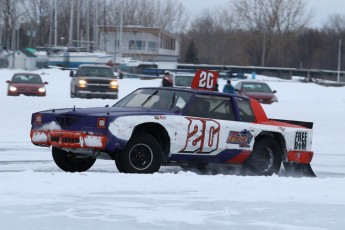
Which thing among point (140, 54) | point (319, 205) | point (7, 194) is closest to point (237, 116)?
point (319, 205)

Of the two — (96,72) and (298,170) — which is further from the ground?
(96,72)

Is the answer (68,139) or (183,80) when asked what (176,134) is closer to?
(68,139)

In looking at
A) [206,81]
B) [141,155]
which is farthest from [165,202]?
[206,81]

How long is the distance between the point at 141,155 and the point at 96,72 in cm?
2445

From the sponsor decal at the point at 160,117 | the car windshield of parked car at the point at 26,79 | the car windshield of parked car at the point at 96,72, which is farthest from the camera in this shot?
the car windshield of parked car at the point at 26,79

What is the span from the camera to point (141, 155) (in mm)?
11633

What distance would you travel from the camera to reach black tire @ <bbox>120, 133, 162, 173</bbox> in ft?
37.5

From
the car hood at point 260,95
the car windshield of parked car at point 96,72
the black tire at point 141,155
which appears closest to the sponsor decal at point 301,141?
the black tire at point 141,155

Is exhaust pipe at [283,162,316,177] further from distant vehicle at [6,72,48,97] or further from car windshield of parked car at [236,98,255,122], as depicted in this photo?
distant vehicle at [6,72,48,97]

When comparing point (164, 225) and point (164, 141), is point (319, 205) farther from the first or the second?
point (164, 141)

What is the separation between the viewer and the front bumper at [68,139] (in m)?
11.2

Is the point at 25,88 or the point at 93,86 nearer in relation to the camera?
the point at 93,86

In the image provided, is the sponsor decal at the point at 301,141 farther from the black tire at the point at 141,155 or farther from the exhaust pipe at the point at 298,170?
the black tire at the point at 141,155

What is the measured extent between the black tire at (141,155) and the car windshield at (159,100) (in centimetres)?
93
